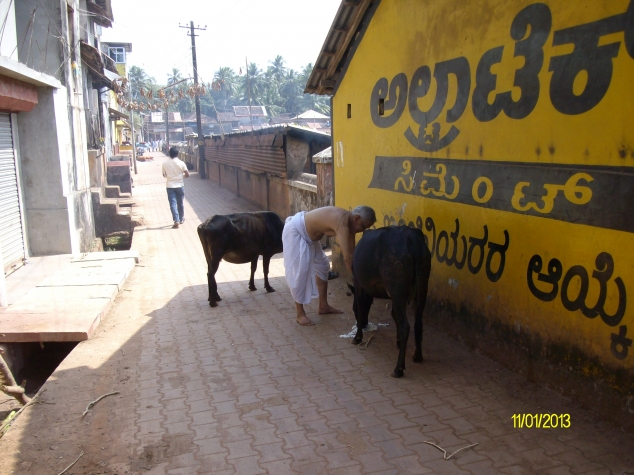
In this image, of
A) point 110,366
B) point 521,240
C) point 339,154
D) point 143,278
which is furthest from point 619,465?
point 143,278

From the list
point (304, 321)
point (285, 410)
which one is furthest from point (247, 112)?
point (285, 410)

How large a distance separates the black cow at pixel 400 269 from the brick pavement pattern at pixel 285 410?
45 centimetres

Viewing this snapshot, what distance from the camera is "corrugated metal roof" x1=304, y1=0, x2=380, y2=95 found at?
6367mm

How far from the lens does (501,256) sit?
425 centimetres

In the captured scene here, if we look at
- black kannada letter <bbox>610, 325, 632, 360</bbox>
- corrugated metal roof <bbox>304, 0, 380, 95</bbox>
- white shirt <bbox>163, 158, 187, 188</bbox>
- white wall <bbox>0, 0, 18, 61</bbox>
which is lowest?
black kannada letter <bbox>610, 325, 632, 360</bbox>

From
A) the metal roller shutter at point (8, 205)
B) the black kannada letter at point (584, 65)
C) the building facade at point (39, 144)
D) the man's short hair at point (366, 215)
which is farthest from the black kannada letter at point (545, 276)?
the metal roller shutter at point (8, 205)

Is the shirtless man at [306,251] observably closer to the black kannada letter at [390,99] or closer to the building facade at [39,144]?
the black kannada letter at [390,99]

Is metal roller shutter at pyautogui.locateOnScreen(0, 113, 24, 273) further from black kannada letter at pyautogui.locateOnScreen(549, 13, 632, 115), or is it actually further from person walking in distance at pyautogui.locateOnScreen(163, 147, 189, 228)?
black kannada letter at pyautogui.locateOnScreen(549, 13, 632, 115)

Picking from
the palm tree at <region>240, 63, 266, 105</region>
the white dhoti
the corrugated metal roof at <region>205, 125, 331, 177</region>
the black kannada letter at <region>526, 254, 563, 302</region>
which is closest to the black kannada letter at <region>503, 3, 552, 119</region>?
the black kannada letter at <region>526, 254, 563, 302</region>

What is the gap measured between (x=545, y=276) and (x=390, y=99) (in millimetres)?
2958

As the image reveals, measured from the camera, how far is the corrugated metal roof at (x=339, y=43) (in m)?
6.37

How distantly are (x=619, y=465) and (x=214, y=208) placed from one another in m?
15.4
